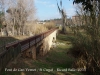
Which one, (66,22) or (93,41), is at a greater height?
(66,22)

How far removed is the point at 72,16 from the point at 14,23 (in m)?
33.1

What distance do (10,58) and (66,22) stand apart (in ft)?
13.3

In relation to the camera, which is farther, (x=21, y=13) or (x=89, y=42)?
(x=21, y=13)

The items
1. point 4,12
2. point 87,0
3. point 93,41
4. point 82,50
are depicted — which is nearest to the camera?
point 87,0

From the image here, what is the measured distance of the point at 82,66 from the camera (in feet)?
41.0

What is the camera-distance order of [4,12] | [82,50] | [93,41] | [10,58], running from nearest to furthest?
[10,58], [93,41], [82,50], [4,12]

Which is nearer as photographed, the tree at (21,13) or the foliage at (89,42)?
the foliage at (89,42)

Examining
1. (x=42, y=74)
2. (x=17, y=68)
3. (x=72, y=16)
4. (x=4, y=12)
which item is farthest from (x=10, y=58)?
(x=4, y=12)

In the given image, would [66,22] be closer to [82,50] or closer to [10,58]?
[82,50]

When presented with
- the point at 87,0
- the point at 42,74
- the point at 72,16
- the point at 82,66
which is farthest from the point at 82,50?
the point at 87,0

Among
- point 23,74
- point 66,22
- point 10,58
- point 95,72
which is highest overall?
point 66,22

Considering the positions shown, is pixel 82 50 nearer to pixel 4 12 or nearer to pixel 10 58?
pixel 10 58

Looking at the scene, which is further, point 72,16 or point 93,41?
point 72,16

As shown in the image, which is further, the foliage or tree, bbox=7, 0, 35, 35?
tree, bbox=7, 0, 35, 35
